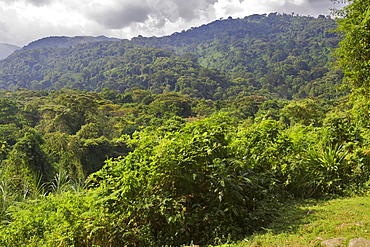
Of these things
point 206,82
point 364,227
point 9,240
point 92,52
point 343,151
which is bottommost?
point 9,240

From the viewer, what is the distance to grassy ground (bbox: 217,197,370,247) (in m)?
2.35

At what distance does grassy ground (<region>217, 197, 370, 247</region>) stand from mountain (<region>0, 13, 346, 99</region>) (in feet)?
187

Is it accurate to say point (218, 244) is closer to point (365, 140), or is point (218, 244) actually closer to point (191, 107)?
point (365, 140)

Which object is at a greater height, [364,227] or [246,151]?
[246,151]

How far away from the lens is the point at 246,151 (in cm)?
368

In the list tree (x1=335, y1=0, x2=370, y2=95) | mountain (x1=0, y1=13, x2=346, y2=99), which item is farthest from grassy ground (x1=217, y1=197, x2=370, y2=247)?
mountain (x1=0, y1=13, x2=346, y2=99)

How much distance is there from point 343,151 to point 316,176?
0.76 metres

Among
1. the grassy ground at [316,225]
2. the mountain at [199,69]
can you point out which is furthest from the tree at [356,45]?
the mountain at [199,69]

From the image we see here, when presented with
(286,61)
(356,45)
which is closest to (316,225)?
(356,45)

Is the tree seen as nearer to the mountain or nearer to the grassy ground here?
the grassy ground

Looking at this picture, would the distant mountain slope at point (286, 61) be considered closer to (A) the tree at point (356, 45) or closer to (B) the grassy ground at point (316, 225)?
(A) the tree at point (356, 45)

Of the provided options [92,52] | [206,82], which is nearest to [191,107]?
[206,82]

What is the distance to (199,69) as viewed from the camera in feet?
307

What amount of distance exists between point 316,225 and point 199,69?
9360 cm
